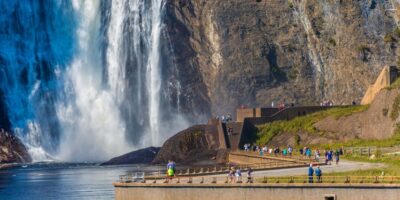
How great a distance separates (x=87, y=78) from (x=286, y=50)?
89.2 feet

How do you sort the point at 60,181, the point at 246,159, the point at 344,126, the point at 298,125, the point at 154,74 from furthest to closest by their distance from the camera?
the point at 154,74, the point at 298,125, the point at 344,126, the point at 60,181, the point at 246,159

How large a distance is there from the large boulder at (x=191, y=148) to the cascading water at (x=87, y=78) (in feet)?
77.4

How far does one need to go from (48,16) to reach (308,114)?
181 feet

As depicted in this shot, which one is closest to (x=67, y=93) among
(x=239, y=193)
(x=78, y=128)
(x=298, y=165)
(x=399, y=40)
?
(x=78, y=128)

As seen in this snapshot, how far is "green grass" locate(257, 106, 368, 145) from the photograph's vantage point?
8502 centimetres

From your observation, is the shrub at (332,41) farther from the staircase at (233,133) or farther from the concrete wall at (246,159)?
the concrete wall at (246,159)

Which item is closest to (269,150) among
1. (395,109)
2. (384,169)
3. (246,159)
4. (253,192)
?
(246,159)

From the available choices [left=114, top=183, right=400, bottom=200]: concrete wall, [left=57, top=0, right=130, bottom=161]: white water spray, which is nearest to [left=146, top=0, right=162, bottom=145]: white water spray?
[left=57, top=0, right=130, bottom=161]: white water spray

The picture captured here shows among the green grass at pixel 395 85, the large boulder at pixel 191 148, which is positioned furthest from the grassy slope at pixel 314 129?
the large boulder at pixel 191 148

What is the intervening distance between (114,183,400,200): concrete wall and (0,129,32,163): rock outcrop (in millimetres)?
68894

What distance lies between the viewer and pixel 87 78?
5098 inches

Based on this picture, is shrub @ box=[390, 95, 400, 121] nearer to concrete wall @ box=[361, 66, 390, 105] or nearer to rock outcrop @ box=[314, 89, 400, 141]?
rock outcrop @ box=[314, 89, 400, 141]

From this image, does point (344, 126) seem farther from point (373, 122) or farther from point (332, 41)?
point (332, 41)

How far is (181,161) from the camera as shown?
90000 mm
